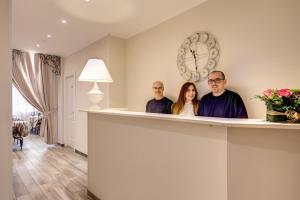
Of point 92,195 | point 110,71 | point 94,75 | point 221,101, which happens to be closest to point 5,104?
point 94,75

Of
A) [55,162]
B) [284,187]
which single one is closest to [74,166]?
[55,162]

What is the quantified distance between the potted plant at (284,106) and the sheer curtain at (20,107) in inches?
287

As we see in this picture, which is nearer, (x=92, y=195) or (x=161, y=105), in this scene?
(x=92, y=195)

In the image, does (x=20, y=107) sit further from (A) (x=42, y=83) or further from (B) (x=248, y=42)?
(B) (x=248, y=42)

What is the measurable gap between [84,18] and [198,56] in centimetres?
201

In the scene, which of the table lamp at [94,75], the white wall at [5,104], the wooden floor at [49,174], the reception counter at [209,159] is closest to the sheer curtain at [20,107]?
the wooden floor at [49,174]

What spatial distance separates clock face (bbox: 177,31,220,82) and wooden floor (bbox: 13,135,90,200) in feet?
7.64

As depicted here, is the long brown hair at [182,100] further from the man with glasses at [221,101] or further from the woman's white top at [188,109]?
the man with glasses at [221,101]

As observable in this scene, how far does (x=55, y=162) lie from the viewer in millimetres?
3984

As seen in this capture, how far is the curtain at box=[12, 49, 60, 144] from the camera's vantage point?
5.11m

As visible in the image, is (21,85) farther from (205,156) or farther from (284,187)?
(284,187)

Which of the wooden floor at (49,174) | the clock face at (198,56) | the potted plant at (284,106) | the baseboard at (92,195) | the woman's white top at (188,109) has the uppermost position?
the clock face at (198,56)

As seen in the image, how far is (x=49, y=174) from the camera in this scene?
3318 mm

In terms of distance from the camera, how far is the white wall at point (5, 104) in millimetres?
1726
